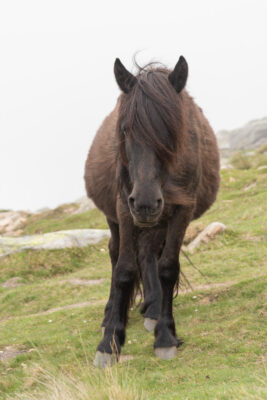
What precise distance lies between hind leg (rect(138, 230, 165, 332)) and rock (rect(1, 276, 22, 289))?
23.8ft

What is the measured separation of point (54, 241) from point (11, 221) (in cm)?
2294

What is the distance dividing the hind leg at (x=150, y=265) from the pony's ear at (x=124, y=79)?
9.94ft

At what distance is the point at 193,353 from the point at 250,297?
6.45ft

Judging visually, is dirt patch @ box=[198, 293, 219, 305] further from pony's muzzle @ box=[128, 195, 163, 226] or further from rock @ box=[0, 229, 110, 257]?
rock @ box=[0, 229, 110, 257]

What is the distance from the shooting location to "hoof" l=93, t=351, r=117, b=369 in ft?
18.5

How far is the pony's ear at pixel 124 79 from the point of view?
5195mm

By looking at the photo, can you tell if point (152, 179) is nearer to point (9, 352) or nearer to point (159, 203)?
point (159, 203)

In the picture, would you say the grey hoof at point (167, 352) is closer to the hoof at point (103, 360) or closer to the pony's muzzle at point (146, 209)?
the hoof at point (103, 360)

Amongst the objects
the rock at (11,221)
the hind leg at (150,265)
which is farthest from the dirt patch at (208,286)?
the rock at (11,221)

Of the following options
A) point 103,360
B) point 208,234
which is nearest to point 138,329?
point 103,360

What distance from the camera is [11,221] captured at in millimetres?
37594

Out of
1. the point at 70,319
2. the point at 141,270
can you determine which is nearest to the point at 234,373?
the point at 141,270

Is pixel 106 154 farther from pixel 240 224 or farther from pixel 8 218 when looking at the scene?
pixel 8 218

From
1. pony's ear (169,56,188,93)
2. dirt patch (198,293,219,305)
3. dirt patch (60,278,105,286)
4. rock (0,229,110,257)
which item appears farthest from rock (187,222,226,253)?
pony's ear (169,56,188,93)
